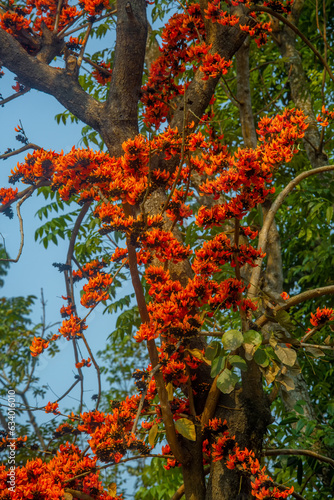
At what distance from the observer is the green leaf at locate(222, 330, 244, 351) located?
6.55ft

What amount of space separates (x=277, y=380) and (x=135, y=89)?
186cm

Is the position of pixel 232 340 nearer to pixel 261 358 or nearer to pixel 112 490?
pixel 261 358

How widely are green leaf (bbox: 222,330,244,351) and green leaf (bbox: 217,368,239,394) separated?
13 cm

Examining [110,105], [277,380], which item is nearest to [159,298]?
[277,380]

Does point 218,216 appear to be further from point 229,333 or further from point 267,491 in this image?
point 267,491

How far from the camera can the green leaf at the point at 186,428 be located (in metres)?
2.18

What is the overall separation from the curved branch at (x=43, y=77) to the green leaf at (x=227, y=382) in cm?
179

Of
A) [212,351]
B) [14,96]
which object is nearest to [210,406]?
[212,351]

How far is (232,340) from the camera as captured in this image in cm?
202

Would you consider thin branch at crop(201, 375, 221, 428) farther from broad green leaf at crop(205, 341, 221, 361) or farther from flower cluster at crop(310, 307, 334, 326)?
flower cluster at crop(310, 307, 334, 326)

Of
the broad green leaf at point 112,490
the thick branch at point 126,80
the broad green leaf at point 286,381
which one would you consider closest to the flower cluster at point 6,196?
the thick branch at point 126,80

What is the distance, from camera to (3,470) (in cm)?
212

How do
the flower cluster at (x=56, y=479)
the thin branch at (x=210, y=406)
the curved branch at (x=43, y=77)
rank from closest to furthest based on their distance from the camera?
the flower cluster at (x=56, y=479)
the thin branch at (x=210, y=406)
the curved branch at (x=43, y=77)

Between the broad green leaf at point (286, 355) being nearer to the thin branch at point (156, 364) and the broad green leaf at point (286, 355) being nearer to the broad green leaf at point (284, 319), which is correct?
the broad green leaf at point (284, 319)
